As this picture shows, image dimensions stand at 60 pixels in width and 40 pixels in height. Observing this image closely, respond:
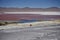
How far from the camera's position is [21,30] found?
Result: 147 centimetres

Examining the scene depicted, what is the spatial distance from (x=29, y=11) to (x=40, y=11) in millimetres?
128

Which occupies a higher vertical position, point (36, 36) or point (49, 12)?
point (49, 12)

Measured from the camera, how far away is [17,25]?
1.45 meters

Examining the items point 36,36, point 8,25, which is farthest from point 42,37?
point 8,25

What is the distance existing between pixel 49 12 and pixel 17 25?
0.40 meters

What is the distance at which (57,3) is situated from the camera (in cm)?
146

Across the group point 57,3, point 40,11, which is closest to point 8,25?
point 40,11

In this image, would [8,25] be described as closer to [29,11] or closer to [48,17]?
[29,11]

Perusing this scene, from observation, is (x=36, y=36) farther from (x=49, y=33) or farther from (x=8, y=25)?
(x=8, y=25)

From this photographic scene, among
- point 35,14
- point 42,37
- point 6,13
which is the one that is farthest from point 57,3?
point 6,13

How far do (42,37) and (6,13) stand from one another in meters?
0.49

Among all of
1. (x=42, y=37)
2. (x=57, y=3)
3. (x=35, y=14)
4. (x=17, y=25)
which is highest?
(x=57, y=3)

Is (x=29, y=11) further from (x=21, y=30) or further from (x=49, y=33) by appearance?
(x=49, y=33)

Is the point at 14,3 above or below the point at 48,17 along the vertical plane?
above
